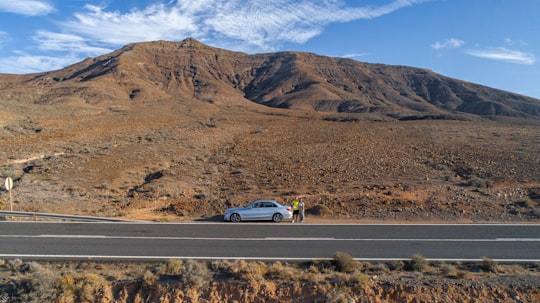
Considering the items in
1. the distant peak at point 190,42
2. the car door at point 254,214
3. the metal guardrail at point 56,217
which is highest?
the distant peak at point 190,42

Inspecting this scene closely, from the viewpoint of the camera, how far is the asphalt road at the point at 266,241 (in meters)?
11.0

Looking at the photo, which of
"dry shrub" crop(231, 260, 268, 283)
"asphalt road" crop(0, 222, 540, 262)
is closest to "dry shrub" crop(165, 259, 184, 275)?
"dry shrub" crop(231, 260, 268, 283)

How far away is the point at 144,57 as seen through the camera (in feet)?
432

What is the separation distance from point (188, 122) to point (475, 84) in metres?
111

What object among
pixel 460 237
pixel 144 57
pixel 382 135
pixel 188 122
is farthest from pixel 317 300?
pixel 144 57

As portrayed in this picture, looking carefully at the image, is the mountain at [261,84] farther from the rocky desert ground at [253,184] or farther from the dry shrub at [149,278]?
the dry shrub at [149,278]

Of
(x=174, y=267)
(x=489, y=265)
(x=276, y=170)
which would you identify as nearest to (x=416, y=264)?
(x=489, y=265)

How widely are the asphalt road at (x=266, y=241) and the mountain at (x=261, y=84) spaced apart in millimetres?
63773

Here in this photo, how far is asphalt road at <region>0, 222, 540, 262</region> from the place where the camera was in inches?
435

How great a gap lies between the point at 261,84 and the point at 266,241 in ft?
400

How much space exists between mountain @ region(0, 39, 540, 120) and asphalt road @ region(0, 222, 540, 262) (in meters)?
63.8

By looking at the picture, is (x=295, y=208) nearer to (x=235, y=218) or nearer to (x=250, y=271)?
(x=235, y=218)

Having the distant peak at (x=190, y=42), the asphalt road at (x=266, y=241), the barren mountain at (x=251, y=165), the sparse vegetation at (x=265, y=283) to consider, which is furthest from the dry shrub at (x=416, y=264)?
the distant peak at (x=190, y=42)

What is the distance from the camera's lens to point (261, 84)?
5192 inches
